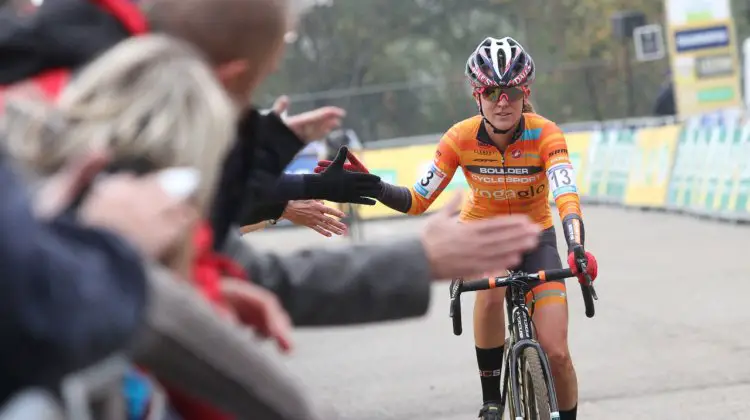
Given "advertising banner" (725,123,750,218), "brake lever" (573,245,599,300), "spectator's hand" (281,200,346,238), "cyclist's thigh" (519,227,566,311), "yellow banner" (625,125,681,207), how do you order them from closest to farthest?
"spectator's hand" (281,200,346,238) → "brake lever" (573,245,599,300) → "cyclist's thigh" (519,227,566,311) → "advertising banner" (725,123,750,218) → "yellow banner" (625,125,681,207)

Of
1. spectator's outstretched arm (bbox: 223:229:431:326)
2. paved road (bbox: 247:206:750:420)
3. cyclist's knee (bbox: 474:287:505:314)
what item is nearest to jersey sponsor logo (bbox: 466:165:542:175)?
cyclist's knee (bbox: 474:287:505:314)

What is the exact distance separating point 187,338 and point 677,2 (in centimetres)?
2885

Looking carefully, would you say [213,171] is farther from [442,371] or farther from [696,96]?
[696,96]

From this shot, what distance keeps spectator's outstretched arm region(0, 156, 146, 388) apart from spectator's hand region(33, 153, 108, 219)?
0.04 metres

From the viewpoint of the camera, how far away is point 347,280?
8.47ft

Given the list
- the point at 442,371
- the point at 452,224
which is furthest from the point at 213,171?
the point at 442,371

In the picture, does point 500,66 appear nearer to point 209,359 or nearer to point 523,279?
point 523,279

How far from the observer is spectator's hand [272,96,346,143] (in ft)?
9.77

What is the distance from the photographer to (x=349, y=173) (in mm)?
4191

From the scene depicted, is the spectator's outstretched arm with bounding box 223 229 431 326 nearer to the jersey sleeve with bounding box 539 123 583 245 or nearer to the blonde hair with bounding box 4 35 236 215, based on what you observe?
the blonde hair with bounding box 4 35 236 215

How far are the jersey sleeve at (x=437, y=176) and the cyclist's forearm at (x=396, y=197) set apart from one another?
0.15 m

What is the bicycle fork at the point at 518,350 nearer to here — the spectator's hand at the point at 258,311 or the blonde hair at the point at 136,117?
the spectator's hand at the point at 258,311

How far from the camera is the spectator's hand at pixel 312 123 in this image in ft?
9.77

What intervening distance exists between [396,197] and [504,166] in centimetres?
93
